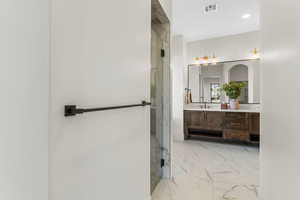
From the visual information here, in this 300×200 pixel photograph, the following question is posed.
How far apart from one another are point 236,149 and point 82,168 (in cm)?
360

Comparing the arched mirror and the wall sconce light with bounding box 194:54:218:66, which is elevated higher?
the wall sconce light with bounding box 194:54:218:66

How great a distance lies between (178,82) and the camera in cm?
410

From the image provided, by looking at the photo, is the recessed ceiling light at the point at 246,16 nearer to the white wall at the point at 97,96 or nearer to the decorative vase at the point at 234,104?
the decorative vase at the point at 234,104

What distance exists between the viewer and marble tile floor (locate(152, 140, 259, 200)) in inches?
70.1

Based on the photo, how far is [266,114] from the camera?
4.23ft

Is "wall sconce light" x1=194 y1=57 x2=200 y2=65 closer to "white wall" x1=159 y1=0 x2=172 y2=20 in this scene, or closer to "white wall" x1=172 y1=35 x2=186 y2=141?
"white wall" x1=172 y1=35 x2=186 y2=141

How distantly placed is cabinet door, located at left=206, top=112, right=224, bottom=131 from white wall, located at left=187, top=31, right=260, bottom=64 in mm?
1562

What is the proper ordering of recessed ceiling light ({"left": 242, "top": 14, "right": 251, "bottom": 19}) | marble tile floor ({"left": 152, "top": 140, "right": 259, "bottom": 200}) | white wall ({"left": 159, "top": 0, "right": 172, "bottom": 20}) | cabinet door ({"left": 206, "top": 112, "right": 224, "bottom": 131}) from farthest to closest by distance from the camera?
cabinet door ({"left": 206, "top": 112, "right": 224, "bottom": 131})
recessed ceiling light ({"left": 242, "top": 14, "right": 251, "bottom": 19})
white wall ({"left": 159, "top": 0, "right": 172, "bottom": 20})
marble tile floor ({"left": 152, "top": 140, "right": 259, "bottom": 200})

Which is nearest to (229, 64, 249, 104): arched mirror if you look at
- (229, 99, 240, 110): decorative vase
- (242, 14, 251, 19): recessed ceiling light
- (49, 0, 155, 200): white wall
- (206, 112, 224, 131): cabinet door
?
(229, 99, 240, 110): decorative vase

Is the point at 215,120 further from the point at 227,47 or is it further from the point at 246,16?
the point at 246,16

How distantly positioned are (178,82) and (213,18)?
5.26 ft

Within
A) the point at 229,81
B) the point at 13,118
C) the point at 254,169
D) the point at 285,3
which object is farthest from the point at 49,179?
the point at 229,81

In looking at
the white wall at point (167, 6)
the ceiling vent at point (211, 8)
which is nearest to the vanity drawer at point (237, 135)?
the ceiling vent at point (211, 8)

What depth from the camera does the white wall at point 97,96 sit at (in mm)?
592
